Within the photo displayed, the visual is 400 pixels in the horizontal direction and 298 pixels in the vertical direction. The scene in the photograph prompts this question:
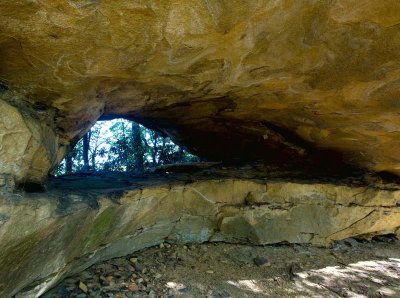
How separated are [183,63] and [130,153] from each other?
21.1ft

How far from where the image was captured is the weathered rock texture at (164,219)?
2191mm

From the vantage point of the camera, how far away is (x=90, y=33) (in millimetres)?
1982

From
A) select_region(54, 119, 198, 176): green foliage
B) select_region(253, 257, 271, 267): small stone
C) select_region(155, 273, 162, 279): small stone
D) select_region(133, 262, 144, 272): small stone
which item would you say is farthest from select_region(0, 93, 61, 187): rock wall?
select_region(54, 119, 198, 176): green foliage

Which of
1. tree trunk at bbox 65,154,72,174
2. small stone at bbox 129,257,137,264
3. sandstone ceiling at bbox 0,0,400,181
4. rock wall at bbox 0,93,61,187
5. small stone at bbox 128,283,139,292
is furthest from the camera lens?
tree trunk at bbox 65,154,72,174

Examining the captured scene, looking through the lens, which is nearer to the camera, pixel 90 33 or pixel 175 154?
pixel 90 33

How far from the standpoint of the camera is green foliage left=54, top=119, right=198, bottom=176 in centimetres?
855

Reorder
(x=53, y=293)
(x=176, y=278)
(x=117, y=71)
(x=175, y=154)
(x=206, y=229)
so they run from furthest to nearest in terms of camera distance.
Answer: (x=175, y=154) < (x=206, y=229) < (x=176, y=278) < (x=53, y=293) < (x=117, y=71)

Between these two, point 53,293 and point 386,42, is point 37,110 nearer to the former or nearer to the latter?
point 53,293

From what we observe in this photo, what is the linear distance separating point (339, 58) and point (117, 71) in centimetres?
189

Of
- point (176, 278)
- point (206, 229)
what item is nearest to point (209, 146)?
point (206, 229)

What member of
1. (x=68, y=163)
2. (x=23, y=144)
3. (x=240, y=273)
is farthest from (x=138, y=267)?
(x=68, y=163)

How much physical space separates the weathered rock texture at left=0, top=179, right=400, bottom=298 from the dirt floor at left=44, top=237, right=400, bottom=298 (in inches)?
6.1

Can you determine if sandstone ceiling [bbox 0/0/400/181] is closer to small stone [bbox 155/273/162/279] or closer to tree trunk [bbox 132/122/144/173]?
small stone [bbox 155/273/162/279]

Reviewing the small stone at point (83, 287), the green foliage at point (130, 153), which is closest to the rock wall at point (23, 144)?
the small stone at point (83, 287)
